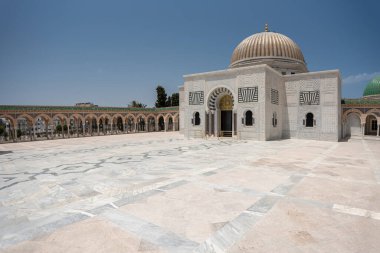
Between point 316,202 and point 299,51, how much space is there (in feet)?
73.0

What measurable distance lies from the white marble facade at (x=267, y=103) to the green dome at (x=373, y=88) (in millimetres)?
14618

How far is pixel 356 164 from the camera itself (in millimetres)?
7816

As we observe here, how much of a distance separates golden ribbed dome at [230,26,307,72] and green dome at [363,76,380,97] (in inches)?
482

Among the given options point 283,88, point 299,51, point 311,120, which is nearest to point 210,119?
point 283,88

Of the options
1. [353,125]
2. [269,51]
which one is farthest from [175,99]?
[353,125]

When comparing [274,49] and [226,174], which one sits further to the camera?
[274,49]

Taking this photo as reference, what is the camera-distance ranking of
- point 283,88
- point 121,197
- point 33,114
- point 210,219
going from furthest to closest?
point 33,114 → point 283,88 → point 121,197 → point 210,219

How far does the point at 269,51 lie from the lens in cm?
2152

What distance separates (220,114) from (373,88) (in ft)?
71.5

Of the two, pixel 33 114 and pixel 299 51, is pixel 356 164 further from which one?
pixel 33 114

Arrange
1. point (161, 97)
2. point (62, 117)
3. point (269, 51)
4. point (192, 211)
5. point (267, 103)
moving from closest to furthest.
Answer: point (192, 211) < point (267, 103) < point (269, 51) < point (62, 117) < point (161, 97)

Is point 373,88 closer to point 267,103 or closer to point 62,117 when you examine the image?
point 267,103

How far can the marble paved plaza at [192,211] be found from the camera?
2830mm

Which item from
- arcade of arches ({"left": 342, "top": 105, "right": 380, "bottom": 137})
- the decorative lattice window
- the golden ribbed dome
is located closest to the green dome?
arcade of arches ({"left": 342, "top": 105, "right": 380, "bottom": 137})
